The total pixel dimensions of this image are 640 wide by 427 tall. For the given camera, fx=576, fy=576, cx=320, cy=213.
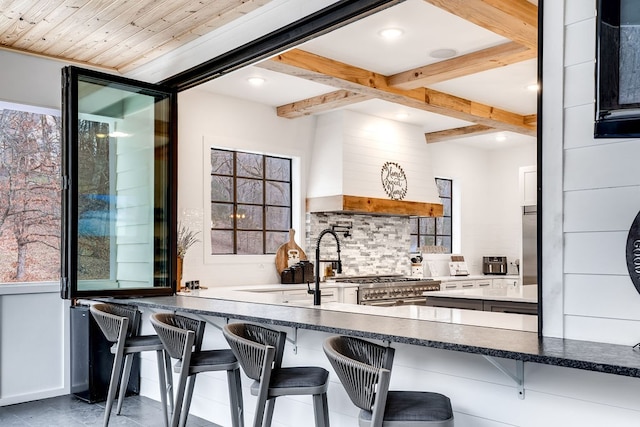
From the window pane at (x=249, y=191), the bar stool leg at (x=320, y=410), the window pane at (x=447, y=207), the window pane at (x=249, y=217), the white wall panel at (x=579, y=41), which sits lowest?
the bar stool leg at (x=320, y=410)

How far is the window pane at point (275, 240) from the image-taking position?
20.5 feet

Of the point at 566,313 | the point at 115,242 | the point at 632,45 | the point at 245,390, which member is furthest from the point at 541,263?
the point at 115,242

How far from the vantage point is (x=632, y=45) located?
58.2 inches

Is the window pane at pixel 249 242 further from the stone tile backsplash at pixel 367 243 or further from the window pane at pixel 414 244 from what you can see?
the window pane at pixel 414 244

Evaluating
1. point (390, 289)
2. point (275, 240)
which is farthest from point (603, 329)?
point (275, 240)

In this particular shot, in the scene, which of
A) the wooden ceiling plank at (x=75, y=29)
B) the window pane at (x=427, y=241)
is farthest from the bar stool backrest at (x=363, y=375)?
the window pane at (x=427, y=241)

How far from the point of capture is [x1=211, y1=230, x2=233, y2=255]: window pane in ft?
19.0

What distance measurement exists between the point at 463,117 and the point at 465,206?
2.77 m

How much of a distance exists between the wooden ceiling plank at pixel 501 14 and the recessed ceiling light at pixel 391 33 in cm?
72

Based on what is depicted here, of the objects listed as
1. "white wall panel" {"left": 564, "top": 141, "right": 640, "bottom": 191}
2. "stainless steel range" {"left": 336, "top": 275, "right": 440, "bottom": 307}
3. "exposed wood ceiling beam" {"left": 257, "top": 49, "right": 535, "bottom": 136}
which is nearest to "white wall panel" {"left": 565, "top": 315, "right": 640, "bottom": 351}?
"white wall panel" {"left": 564, "top": 141, "right": 640, "bottom": 191}

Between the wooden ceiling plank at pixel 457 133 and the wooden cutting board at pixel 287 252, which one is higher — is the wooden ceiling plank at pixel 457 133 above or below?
above

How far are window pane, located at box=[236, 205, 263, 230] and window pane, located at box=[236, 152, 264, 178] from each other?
353mm

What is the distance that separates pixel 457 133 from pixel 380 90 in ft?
8.87

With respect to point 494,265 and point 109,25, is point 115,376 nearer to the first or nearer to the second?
point 109,25
